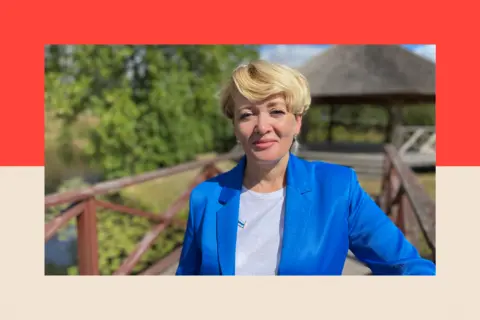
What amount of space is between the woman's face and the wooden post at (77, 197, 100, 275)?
162cm

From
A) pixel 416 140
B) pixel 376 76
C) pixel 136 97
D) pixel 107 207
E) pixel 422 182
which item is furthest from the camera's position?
pixel 376 76

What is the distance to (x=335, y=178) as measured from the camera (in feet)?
4.17

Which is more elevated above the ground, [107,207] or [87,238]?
[107,207]

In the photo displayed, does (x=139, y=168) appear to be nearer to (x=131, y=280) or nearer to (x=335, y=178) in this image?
(x=131, y=280)

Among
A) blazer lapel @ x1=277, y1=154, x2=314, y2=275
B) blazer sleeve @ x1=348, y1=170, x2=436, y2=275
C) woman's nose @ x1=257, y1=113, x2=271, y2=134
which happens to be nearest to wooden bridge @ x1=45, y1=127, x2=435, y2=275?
blazer sleeve @ x1=348, y1=170, x2=436, y2=275

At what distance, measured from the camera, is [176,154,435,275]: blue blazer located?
1262mm

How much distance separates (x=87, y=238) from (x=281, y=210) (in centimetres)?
169

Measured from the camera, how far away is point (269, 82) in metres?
1.18

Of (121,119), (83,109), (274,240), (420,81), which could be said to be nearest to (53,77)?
(83,109)

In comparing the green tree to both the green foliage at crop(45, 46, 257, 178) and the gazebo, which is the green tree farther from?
the gazebo

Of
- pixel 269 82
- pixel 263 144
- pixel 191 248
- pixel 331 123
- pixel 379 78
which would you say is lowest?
pixel 191 248

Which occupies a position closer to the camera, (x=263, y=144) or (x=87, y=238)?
(x=263, y=144)

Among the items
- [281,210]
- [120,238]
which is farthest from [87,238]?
[120,238]

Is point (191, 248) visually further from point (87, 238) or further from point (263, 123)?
point (87, 238)
